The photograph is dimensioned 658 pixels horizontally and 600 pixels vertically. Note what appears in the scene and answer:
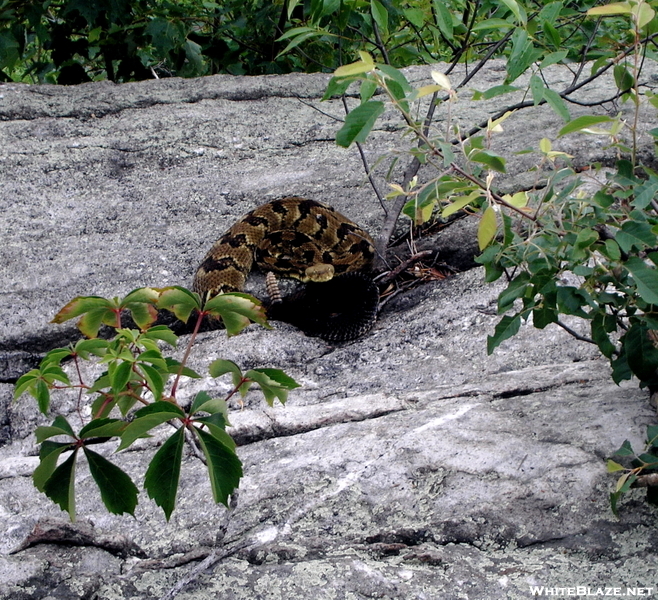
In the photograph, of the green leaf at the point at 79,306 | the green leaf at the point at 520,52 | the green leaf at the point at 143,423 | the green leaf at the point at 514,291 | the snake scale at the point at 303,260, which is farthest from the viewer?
the snake scale at the point at 303,260

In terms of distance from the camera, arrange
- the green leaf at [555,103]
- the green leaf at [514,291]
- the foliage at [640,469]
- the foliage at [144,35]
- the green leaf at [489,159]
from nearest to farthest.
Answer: the foliage at [640,469], the green leaf at [489,159], the green leaf at [514,291], the green leaf at [555,103], the foliage at [144,35]

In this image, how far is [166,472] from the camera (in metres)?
1.30

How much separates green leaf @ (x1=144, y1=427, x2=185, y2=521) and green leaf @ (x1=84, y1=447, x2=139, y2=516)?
3.6 inches

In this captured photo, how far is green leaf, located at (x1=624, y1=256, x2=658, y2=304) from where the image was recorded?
1608 millimetres

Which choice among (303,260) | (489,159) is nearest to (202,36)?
(303,260)

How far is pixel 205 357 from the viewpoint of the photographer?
2.92 metres

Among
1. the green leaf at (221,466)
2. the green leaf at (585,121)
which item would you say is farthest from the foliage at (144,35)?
the green leaf at (221,466)

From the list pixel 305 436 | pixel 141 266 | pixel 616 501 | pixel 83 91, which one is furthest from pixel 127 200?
pixel 616 501

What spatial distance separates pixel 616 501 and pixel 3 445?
1942 millimetres

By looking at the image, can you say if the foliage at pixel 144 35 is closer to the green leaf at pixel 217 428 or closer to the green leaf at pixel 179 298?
the green leaf at pixel 179 298

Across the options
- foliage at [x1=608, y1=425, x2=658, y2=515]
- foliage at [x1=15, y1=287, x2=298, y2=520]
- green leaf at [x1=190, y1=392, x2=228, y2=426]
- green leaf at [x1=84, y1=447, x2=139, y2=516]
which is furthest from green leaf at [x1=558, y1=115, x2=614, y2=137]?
green leaf at [x1=84, y1=447, x2=139, y2=516]

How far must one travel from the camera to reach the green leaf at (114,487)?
1371mm

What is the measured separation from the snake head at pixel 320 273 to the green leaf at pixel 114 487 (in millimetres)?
2466

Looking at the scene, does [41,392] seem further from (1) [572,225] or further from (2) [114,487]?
(1) [572,225]
